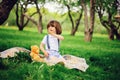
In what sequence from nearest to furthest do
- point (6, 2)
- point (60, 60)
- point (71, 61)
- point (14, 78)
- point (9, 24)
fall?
point (14, 78), point (60, 60), point (71, 61), point (6, 2), point (9, 24)

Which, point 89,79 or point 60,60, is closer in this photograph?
point 89,79

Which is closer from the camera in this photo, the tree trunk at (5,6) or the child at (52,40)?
the child at (52,40)

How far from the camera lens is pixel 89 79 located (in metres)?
8.10

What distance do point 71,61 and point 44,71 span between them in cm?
276

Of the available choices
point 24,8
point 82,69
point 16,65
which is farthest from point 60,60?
point 24,8

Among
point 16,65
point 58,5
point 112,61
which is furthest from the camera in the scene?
point 58,5

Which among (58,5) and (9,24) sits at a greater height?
(58,5)

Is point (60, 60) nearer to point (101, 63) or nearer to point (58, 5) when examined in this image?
point (101, 63)

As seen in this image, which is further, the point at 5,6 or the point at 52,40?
the point at 5,6

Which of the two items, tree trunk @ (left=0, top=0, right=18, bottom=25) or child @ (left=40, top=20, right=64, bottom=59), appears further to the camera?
tree trunk @ (left=0, top=0, right=18, bottom=25)

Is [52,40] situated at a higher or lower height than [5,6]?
lower

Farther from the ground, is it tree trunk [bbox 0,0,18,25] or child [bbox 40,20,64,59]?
tree trunk [bbox 0,0,18,25]

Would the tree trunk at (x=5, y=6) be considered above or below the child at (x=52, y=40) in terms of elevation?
above

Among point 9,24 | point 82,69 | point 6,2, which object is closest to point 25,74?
point 82,69
